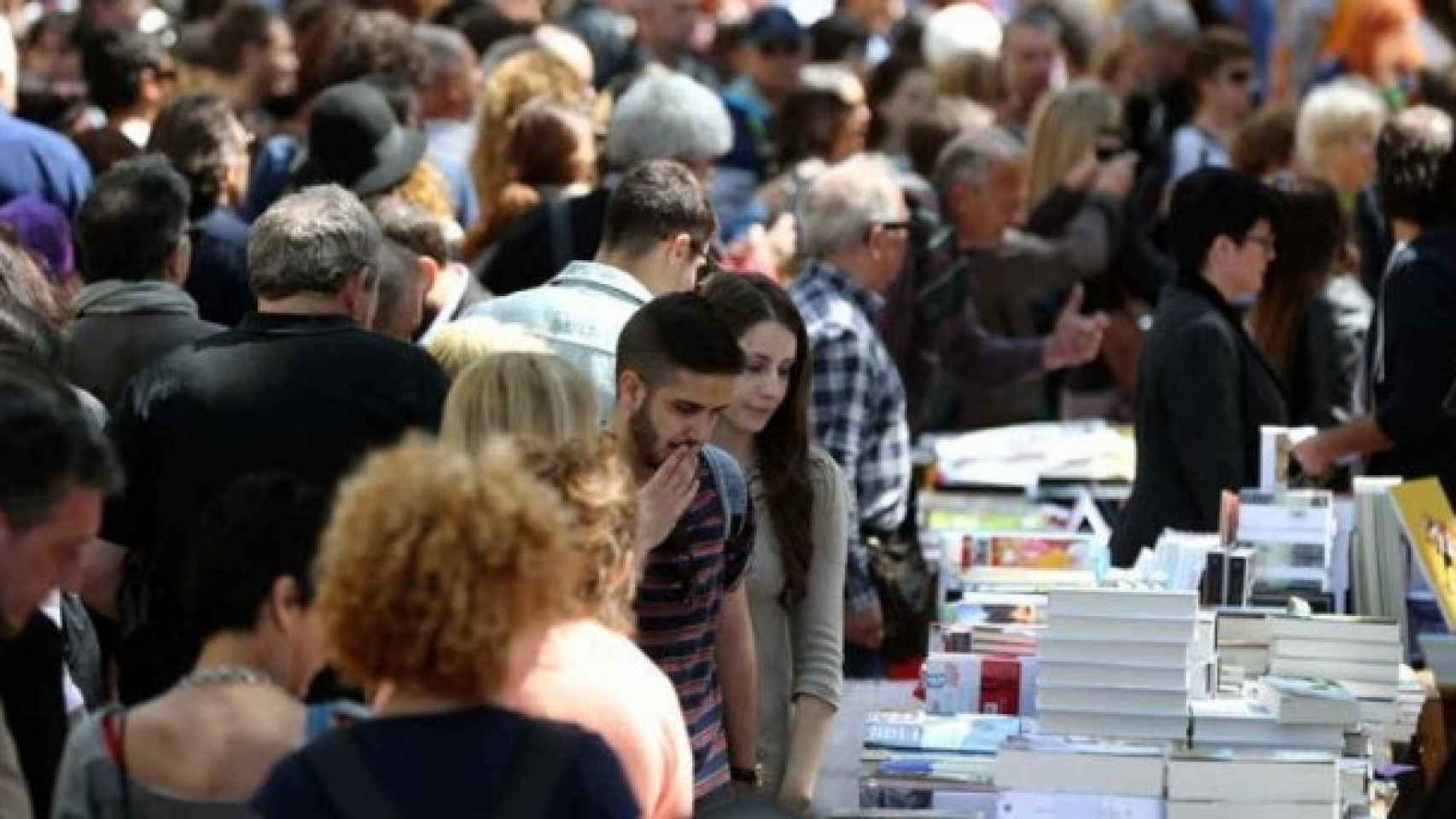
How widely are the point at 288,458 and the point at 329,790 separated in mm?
1777

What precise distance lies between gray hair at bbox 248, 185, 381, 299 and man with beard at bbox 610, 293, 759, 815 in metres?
0.56

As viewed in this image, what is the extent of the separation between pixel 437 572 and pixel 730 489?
1772 millimetres

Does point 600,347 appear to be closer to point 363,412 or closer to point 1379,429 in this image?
point 363,412

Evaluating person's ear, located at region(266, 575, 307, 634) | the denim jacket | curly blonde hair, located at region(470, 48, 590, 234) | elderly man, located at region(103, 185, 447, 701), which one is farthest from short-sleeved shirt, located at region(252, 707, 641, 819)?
curly blonde hair, located at region(470, 48, 590, 234)

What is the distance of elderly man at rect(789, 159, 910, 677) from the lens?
7.64m

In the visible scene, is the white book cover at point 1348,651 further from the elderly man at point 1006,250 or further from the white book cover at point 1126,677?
A: the elderly man at point 1006,250

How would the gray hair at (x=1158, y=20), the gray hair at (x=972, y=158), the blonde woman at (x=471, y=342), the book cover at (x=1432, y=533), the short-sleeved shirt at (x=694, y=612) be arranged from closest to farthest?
1. the short-sleeved shirt at (x=694, y=612)
2. the blonde woman at (x=471, y=342)
3. the book cover at (x=1432, y=533)
4. the gray hair at (x=972, y=158)
5. the gray hair at (x=1158, y=20)

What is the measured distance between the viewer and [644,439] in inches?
213

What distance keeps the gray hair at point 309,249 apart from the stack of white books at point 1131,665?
4.55 feet

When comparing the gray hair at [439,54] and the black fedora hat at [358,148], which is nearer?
the black fedora hat at [358,148]

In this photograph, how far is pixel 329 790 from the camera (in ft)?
12.6

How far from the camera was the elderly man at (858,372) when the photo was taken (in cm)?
764

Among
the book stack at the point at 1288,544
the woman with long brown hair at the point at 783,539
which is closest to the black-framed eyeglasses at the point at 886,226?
the book stack at the point at 1288,544

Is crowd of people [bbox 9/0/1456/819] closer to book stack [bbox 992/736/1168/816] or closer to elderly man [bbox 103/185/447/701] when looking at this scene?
elderly man [bbox 103/185/447/701]
